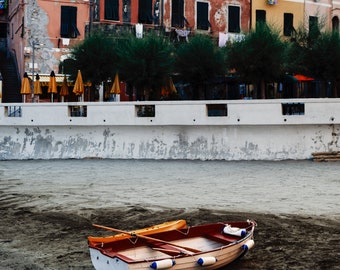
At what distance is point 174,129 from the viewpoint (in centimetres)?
2056

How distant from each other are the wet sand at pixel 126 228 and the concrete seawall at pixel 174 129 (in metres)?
8.96

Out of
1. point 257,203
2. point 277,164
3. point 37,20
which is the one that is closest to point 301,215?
point 257,203

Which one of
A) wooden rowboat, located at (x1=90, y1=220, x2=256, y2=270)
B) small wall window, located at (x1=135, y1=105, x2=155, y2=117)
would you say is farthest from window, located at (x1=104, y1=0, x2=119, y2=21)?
wooden rowboat, located at (x1=90, y1=220, x2=256, y2=270)

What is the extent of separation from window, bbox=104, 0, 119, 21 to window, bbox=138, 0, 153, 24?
4.73 ft

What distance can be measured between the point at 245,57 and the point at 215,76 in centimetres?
237

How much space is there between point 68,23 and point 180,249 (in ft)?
93.0

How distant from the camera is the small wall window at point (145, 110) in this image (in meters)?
20.7

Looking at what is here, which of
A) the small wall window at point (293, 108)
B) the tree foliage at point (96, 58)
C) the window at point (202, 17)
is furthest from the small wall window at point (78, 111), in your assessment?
the window at point (202, 17)

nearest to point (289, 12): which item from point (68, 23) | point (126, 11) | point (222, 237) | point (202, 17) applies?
point (202, 17)

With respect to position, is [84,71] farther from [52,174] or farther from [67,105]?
[52,174]

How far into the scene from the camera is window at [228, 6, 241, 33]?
121ft

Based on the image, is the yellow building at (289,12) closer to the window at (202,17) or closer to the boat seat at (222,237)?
the window at (202,17)

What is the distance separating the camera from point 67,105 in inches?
821

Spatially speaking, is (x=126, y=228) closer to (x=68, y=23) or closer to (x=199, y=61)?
(x=199, y=61)
